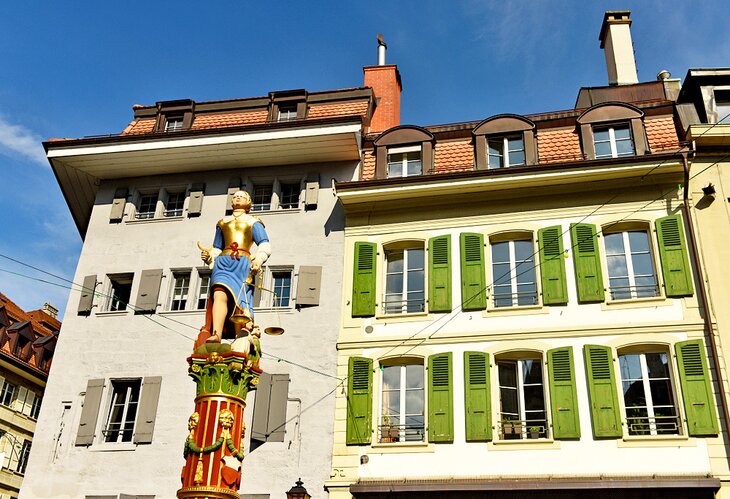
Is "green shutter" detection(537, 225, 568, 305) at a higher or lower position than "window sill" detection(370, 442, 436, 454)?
higher

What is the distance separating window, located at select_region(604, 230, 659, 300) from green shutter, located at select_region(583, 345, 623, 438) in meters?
1.60

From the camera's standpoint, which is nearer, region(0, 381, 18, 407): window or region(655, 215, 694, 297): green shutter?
region(655, 215, 694, 297): green shutter

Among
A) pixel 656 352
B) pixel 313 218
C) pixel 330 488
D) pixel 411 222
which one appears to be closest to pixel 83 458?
pixel 330 488

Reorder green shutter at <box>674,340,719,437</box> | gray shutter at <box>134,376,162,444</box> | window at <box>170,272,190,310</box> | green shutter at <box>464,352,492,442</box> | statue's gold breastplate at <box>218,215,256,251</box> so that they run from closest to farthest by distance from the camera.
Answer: statue's gold breastplate at <box>218,215,256,251</box> → green shutter at <box>674,340,719,437</box> → green shutter at <box>464,352,492,442</box> → gray shutter at <box>134,376,162,444</box> → window at <box>170,272,190,310</box>

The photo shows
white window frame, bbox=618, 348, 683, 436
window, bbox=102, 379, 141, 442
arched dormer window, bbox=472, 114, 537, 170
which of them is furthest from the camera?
arched dormer window, bbox=472, 114, 537, 170

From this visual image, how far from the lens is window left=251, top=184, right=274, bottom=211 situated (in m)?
21.0

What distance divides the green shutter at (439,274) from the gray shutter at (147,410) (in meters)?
6.93

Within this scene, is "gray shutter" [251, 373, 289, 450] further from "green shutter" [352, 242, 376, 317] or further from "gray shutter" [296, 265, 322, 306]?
"green shutter" [352, 242, 376, 317]

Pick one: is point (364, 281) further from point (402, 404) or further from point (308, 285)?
point (402, 404)

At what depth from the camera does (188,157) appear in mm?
21250

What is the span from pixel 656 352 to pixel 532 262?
3458 mm

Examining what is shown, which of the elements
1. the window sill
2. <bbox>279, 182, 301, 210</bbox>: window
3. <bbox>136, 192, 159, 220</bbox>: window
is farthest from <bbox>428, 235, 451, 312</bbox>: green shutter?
<bbox>136, 192, 159, 220</bbox>: window

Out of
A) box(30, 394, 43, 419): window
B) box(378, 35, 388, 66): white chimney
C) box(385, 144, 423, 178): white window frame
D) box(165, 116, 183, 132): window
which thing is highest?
box(378, 35, 388, 66): white chimney

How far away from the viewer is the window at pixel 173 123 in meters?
23.0
